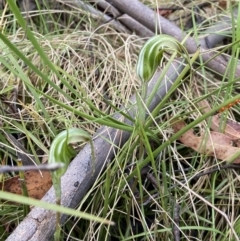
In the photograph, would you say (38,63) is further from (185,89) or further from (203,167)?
(203,167)

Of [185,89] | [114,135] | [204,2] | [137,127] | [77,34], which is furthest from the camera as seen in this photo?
[204,2]

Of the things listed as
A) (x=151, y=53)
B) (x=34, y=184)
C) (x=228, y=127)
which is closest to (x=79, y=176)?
(x=34, y=184)

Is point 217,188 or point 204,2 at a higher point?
point 204,2

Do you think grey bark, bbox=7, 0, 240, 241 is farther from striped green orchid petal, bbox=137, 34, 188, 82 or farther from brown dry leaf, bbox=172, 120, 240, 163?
striped green orchid petal, bbox=137, 34, 188, 82

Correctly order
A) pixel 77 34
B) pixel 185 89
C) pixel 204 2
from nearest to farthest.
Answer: pixel 185 89 → pixel 77 34 → pixel 204 2

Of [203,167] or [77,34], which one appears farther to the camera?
[77,34]

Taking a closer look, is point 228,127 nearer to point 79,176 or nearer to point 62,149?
point 79,176

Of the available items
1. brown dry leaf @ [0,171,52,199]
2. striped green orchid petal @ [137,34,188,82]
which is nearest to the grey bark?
brown dry leaf @ [0,171,52,199]

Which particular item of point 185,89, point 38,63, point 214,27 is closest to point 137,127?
point 185,89
